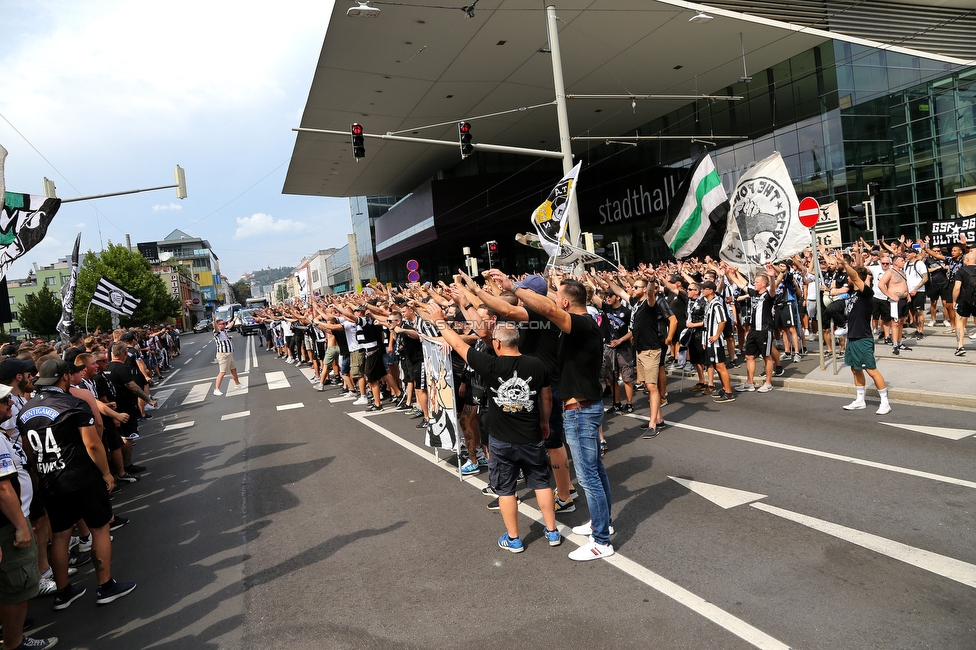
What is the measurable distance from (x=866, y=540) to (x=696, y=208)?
7923 mm

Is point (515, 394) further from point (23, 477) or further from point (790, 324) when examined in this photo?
point (790, 324)

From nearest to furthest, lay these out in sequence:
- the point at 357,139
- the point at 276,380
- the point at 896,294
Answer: the point at 896,294 → the point at 357,139 → the point at 276,380

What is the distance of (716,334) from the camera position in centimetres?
913

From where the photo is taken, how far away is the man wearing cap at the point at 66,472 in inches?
177

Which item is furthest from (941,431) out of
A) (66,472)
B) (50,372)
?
(50,372)

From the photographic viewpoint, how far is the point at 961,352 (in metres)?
10.2

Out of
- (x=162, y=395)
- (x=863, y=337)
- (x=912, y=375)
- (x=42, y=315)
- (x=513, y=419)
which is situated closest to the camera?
(x=513, y=419)

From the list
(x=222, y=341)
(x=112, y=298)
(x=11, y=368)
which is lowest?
(x=222, y=341)

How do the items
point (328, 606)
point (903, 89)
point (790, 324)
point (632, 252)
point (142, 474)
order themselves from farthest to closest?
point (632, 252) < point (903, 89) < point (790, 324) < point (142, 474) < point (328, 606)

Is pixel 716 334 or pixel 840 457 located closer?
pixel 840 457

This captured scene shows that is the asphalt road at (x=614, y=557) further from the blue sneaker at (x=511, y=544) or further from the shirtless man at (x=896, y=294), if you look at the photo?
the shirtless man at (x=896, y=294)

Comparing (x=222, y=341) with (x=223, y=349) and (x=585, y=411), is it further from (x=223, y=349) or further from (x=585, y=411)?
(x=585, y=411)

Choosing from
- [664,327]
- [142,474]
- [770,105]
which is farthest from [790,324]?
[770,105]

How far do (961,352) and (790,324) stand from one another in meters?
2.66
